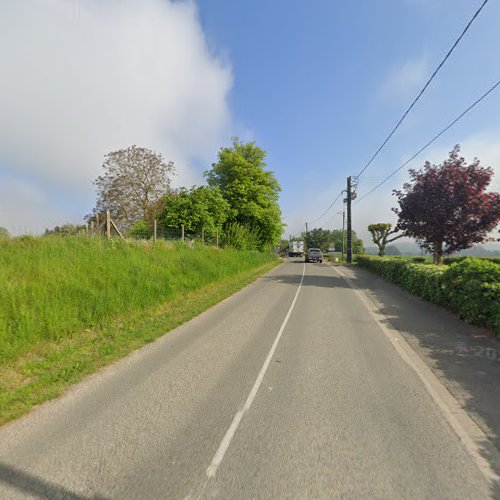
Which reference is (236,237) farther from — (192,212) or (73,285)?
(73,285)

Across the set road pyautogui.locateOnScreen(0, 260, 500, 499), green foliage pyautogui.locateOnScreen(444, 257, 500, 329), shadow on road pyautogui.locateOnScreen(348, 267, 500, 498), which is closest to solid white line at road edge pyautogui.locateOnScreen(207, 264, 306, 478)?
road pyautogui.locateOnScreen(0, 260, 500, 499)

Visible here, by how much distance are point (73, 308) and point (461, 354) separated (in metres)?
7.89

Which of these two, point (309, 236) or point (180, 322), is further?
point (309, 236)

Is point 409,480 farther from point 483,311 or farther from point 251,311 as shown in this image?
point 251,311

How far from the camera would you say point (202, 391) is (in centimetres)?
395

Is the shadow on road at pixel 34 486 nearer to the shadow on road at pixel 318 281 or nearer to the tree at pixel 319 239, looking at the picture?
the shadow on road at pixel 318 281

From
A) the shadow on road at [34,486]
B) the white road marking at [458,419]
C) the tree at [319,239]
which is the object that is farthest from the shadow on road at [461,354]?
the tree at [319,239]

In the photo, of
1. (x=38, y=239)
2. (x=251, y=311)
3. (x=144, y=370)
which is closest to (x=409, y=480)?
(x=144, y=370)

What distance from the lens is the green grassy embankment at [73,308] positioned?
170 inches

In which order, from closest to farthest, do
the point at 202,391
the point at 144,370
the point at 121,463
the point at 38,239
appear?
the point at 121,463
the point at 202,391
the point at 144,370
the point at 38,239

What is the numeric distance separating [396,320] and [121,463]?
749 cm

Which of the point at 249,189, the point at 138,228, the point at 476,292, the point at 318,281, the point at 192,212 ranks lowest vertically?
the point at 318,281

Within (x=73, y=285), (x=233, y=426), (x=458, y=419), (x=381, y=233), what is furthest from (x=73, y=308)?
(x=381, y=233)

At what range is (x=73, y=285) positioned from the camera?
21.7 ft
